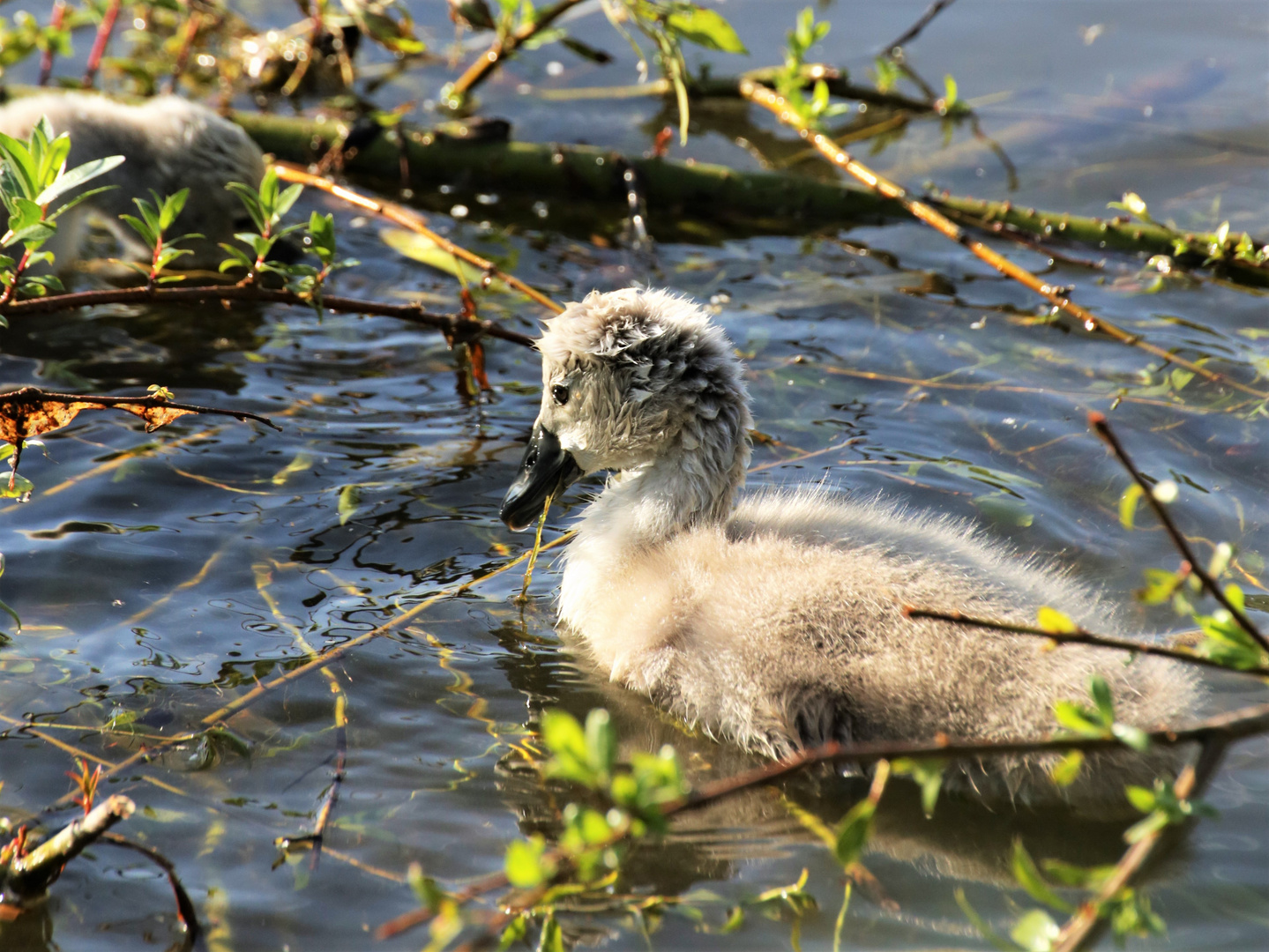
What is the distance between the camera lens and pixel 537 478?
3.88m

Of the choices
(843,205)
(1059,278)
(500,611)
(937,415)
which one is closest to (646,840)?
(500,611)

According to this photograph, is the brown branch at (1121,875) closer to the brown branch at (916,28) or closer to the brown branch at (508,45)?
the brown branch at (508,45)

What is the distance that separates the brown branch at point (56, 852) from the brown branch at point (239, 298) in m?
1.67

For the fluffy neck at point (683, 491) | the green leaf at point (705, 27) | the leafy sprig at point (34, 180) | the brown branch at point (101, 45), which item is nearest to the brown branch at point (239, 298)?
the leafy sprig at point (34, 180)

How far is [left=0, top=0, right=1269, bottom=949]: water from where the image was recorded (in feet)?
9.37

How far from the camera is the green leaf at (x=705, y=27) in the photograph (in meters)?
5.22

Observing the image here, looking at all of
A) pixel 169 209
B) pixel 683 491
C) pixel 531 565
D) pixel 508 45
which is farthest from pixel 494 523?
pixel 508 45

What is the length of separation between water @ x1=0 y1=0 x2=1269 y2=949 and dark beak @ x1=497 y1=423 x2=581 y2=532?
310 mm

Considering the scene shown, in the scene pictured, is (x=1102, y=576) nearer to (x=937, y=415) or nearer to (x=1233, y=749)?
(x=1233, y=749)

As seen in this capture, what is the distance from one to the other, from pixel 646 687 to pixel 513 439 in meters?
1.68

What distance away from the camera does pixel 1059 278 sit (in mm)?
6051

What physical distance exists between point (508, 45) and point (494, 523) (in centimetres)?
384

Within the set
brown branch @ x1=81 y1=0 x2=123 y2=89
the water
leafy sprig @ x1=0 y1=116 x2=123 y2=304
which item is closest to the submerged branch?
the water

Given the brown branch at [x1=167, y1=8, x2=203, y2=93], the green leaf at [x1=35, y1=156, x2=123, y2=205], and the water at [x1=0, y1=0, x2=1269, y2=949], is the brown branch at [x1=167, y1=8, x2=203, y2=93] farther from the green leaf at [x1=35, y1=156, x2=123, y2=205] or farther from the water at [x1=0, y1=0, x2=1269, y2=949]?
the green leaf at [x1=35, y1=156, x2=123, y2=205]
